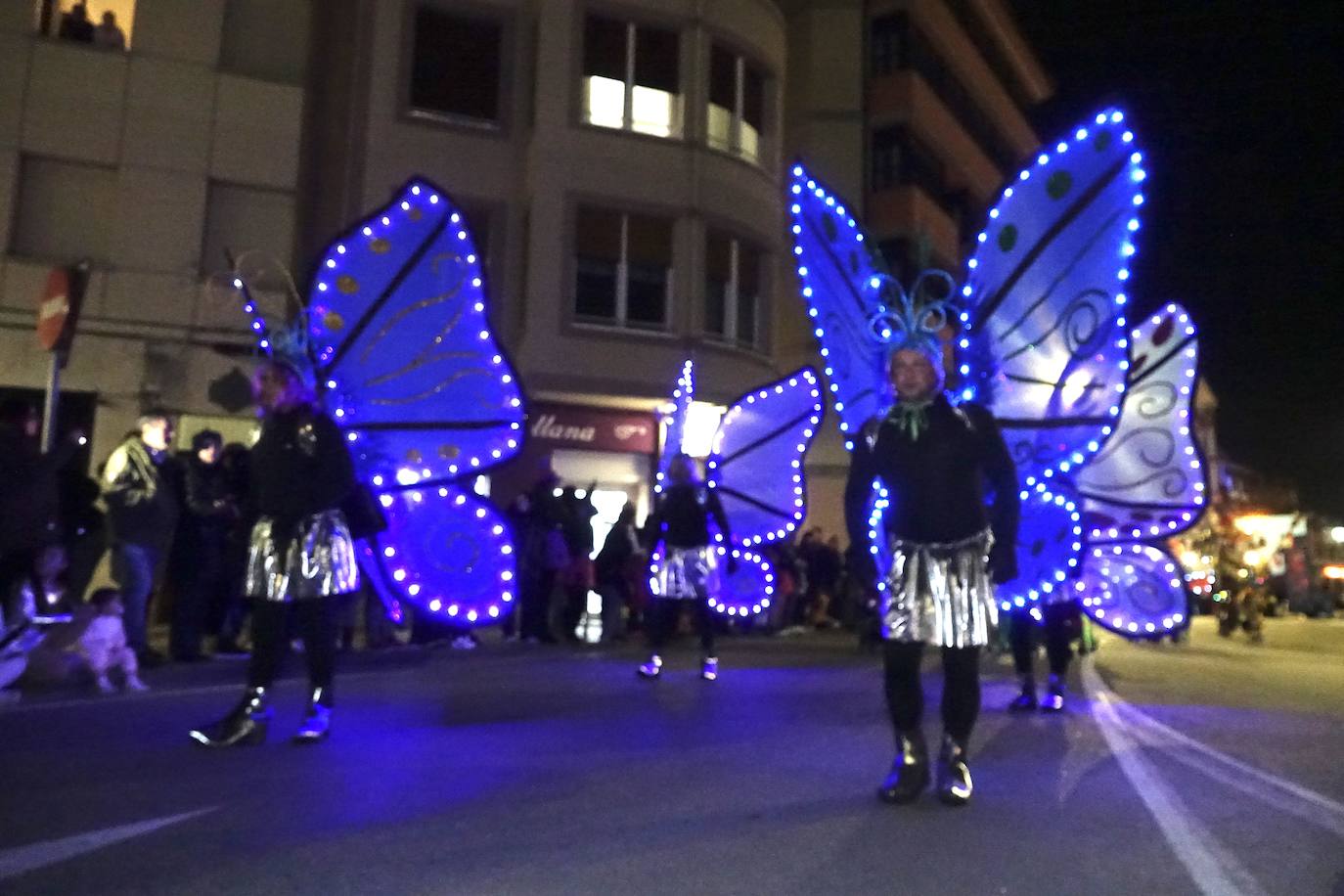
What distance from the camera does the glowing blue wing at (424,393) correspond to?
6848 mm

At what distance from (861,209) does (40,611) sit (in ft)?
76.4

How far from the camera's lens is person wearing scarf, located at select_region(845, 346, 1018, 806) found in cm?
473

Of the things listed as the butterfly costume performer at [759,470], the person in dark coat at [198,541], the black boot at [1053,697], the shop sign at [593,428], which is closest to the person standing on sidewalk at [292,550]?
the person in dark coat at [198,541]

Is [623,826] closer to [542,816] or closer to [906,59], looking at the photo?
[542,816]

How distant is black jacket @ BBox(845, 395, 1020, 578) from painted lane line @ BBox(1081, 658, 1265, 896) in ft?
3.83

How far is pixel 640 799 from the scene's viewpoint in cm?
Answer: 472

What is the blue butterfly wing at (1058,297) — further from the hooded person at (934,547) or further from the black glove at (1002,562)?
the black glove at (1002,562)

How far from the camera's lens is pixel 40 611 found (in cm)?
765

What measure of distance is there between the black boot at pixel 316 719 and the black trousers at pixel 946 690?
9.40 feet

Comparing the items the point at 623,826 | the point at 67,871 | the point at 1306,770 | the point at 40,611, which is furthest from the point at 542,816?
the point at 40,611

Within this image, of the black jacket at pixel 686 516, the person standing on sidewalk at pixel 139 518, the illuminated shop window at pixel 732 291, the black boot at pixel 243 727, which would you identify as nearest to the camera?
the black boot at pixel 243 727

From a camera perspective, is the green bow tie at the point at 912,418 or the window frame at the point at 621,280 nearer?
the green bow tie at the point at 912,418

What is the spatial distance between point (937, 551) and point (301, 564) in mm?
3088

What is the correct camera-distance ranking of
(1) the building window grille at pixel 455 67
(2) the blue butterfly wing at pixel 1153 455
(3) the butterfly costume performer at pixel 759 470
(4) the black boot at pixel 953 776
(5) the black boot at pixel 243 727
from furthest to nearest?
1. (1) the building window grille at pixel 455 67
2. (3) the butterfly costume performer at pixel 759 470
3. (2) the blue butterfly wing at pixel 1153 455
4. (5) the black boot at pixel 243 727
5. (4) the black boot at pixel 953 776
